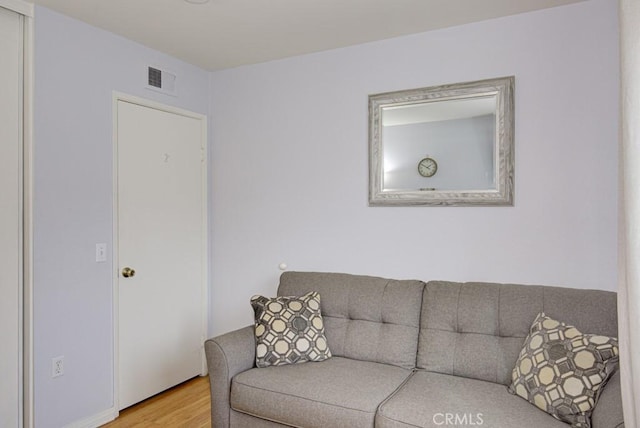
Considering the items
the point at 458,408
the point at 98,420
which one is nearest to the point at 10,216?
the point at 98,420

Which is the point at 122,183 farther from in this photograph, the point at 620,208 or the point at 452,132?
the point at 620,208

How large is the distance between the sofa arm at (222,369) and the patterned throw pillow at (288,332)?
0.40 ft

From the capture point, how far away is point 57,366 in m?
2.54

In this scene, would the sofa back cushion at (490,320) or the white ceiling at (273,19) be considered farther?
the white ceiling at (273,19)

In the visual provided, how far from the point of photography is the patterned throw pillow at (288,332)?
239 centimetres

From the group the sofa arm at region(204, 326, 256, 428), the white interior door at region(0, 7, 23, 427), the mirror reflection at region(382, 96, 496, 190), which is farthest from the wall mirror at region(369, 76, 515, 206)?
the white interior door at region(0, 7, 23, 427)

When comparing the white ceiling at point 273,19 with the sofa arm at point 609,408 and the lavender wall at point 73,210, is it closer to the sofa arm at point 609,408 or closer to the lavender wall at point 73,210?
the lavender wall at point 73,210

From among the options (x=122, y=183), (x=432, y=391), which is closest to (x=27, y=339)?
(x=122, y=183)

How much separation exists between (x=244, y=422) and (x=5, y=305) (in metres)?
1.42

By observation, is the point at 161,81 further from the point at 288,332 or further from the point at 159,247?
the point at 288,332

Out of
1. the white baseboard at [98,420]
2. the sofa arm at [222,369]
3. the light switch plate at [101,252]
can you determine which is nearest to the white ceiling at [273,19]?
the light switch plate at [101,252]

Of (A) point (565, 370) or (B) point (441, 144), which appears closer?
(A) point (565, 370)

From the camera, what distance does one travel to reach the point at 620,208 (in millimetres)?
1409

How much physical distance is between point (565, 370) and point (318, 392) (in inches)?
41.7
